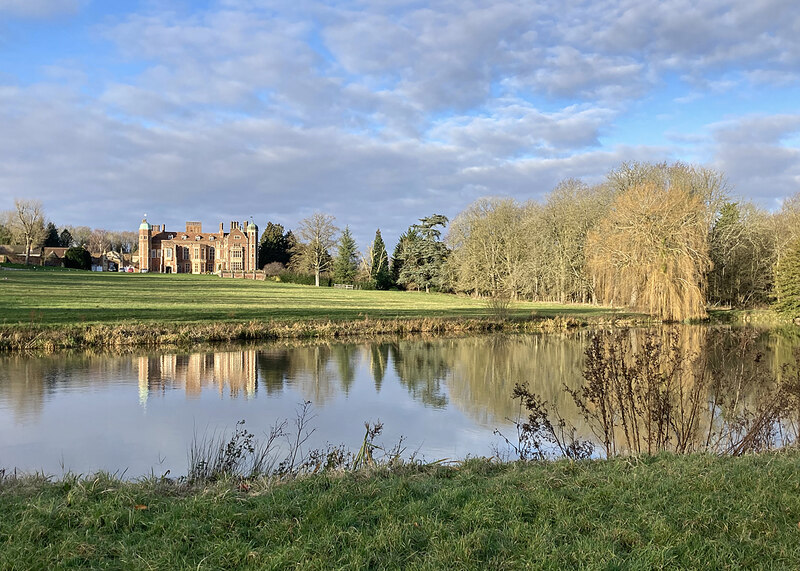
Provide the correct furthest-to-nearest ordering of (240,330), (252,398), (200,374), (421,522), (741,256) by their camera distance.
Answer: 1. (741,256)
2. (240,330)
3. (200,374)
4. (252,398)
5. (421,522)

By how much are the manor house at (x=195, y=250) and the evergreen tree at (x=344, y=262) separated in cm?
2293

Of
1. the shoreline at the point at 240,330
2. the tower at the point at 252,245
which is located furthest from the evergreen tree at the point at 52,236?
the shoreline at the point at 240,330

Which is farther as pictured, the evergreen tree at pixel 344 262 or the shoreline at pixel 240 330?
the evergreen tree at pixel 344 262

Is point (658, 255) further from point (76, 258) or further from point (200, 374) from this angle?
point (76, 258)

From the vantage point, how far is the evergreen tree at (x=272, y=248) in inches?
3164

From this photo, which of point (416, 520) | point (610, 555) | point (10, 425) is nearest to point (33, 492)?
point (416, 520)

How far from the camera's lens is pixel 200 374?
13.2 meters

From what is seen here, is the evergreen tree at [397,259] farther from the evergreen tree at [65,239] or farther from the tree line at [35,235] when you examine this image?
the evergreen tree at [65,239]

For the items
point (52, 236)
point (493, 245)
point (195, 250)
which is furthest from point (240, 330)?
point (52, 236)

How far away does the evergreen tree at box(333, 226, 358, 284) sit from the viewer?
6025cm

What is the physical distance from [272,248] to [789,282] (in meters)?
63.0

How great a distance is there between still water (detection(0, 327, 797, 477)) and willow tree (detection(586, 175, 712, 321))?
784 cm

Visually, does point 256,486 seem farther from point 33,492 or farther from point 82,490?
point 33,492

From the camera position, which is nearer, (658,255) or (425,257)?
(658,255)
